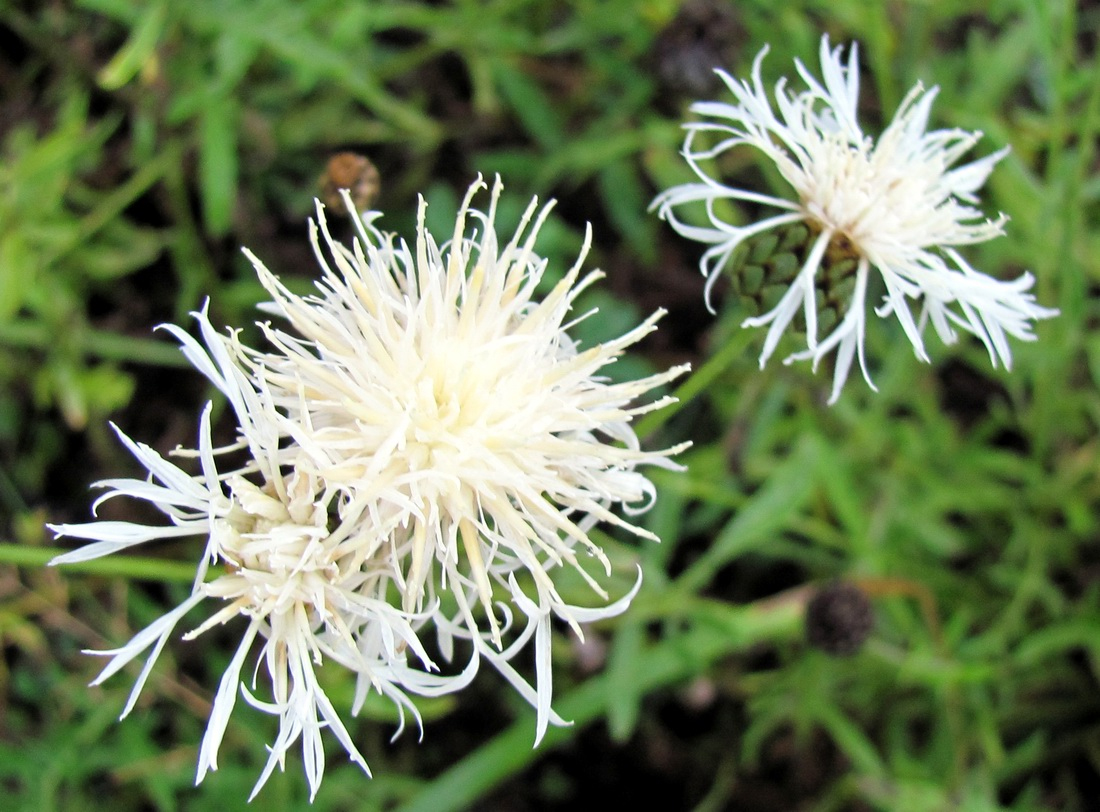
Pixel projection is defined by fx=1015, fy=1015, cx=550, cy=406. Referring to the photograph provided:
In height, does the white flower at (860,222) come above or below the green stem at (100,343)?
above

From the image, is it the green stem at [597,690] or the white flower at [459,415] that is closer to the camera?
the white flower at [459,415]

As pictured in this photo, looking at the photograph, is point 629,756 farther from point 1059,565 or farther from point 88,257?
point 88,257

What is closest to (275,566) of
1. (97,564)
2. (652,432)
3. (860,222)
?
(97,564)

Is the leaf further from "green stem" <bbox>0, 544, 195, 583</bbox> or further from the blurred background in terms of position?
"green stem" <bbox>0, 544, 195, 583</bbox>

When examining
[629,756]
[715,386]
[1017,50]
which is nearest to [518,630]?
[629,756]

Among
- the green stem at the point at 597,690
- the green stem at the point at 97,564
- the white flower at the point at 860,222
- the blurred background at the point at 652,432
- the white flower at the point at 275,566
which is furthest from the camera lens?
the blurred background at the point at 652,432

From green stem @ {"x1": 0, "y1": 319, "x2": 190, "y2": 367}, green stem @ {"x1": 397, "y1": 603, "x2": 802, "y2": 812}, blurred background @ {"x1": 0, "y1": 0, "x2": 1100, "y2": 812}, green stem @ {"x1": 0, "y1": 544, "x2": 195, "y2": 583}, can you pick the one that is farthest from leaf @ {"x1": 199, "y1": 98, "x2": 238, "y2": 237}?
green stem @ {"x1": 397, "y1": 603, "x2": 802, "y2": 812}

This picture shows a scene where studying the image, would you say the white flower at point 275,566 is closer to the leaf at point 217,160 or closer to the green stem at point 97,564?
the green stem at point 97,564

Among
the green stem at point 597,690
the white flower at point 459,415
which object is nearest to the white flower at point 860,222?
the white flower at point 459,415
